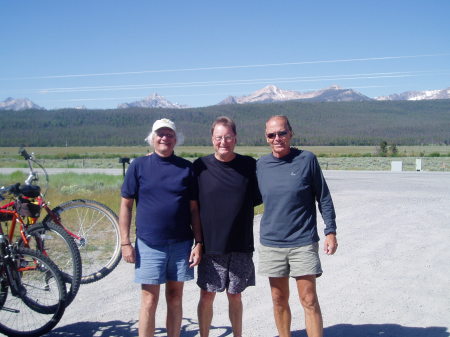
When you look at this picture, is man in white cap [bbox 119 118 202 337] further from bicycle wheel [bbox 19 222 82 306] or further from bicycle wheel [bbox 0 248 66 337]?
bicycle wheel [bbox 0 248 66 337]

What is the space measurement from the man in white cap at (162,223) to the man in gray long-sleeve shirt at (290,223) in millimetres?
564

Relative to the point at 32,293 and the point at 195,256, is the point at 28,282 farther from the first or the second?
the point at 195,256

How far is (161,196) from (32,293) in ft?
5.09

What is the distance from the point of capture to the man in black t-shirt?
3.72m

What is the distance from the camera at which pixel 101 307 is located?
479cm

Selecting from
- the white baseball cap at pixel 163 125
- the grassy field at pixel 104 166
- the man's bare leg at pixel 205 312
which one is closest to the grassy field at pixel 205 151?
the grassy field at pixel 104 166

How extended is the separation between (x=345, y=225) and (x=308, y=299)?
20.3 ft

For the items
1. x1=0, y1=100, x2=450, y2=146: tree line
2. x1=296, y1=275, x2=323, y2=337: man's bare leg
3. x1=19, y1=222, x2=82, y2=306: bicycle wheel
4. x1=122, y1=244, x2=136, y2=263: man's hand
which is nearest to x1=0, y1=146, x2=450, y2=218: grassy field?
x1=19, y1=222, x2=82, y2=306: bicycle wheel

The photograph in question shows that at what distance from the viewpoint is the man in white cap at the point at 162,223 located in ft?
11.8

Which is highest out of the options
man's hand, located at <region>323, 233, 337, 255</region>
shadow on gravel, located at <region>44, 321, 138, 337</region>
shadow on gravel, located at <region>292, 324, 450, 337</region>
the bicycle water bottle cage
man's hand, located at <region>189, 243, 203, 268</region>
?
the bicycle water bottle cage

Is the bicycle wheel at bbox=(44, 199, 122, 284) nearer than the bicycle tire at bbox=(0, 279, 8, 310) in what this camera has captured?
No

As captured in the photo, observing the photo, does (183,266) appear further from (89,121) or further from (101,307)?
(89,121)

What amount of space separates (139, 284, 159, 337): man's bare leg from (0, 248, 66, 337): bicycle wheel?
662mm

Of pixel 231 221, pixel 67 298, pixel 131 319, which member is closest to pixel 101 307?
pixel 131 319
